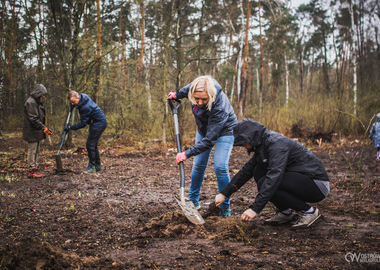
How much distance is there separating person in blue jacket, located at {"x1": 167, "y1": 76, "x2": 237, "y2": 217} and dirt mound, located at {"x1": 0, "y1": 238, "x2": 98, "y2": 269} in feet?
4.61

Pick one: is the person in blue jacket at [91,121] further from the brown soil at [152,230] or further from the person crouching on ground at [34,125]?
the brown soil at [152,230]

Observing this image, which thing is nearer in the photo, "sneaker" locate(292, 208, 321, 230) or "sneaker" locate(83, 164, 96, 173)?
"sneaker" locate(292, 208, 321, 230)

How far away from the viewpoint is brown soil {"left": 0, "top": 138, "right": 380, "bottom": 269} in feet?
7.41

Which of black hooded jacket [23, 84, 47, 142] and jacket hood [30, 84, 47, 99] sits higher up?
jacket hood [30, 84, 47, 99]

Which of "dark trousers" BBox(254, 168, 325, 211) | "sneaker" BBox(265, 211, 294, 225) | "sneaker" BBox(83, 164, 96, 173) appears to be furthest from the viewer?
"sneaker" BBox(83, 164, 96, 173)

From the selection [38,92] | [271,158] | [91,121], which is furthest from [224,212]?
[38,92]

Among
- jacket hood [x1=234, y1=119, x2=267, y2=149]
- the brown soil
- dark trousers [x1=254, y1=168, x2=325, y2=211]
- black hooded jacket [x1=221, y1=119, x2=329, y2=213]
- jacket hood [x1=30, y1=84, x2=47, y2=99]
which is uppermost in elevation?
jacket hood [x1=30, y1=84, x2=47, y2=99]

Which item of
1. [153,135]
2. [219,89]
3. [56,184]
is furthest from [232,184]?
[153,135]

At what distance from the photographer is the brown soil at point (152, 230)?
2258 millimetres

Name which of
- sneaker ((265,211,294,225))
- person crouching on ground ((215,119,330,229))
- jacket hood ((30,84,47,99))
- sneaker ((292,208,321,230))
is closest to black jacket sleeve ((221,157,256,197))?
person crouching on ground ((215,119,330,229))

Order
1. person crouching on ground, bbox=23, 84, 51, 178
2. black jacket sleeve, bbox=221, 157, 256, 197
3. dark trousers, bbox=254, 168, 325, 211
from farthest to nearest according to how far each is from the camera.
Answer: person crouching on ground, bbox=23, 84, 51, 178 < black jacket sleeve, bbox=221, 157, 256, 197 < dark trousers, bbox=254, 168, 325, 211

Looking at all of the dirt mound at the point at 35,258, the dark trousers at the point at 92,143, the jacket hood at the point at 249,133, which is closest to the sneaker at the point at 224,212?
the jacket hood at the point at 249,133

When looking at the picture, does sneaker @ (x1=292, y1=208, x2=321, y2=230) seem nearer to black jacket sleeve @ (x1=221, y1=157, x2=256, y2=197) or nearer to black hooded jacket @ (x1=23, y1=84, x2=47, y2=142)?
black jacket sleeve @ (x1=221, y1=157, x2=256, y2=197)

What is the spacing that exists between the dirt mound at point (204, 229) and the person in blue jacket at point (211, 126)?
44 centimetres
